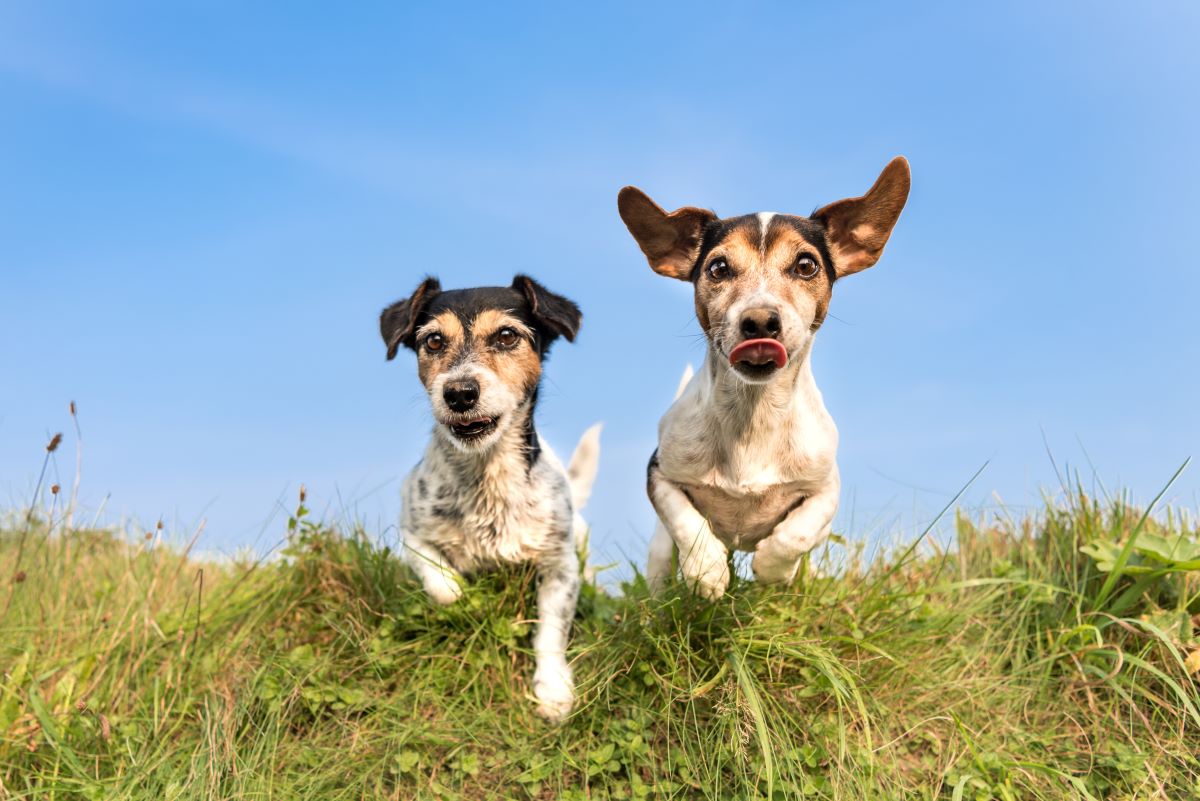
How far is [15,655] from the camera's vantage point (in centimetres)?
616

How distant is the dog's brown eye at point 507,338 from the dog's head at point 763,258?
3.04 ft

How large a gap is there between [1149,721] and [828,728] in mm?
2177

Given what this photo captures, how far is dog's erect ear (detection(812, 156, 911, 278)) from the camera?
202 inches

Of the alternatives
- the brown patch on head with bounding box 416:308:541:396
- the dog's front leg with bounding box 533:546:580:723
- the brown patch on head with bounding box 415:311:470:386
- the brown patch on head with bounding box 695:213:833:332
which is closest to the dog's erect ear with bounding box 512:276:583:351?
the brown patch on head with bounding box 416:308:541:396

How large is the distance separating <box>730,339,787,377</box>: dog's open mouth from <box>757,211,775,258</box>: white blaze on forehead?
62 centimetres

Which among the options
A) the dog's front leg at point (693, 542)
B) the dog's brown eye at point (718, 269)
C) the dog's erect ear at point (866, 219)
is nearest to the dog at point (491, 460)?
the dog's front leg at point (693, 542)

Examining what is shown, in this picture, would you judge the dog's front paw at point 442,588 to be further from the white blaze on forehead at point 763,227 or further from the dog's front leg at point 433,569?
the white blaze on forehead at point 763,227

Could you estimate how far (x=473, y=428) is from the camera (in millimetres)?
5461

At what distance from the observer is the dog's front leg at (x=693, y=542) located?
4.86m

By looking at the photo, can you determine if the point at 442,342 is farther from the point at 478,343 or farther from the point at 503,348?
the point at 503,348

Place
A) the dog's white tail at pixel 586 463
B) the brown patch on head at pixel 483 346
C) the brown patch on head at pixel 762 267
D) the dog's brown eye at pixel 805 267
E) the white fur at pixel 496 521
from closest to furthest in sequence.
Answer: the brown patch on head at pixel 762 267, the dog's brown eye at pixel 805 267, the brown patch on head at pixel 483 346, the white fur at pixel 496 521, the dog's white tail at pixel 586 463

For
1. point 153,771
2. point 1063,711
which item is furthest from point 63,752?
point 1063,711

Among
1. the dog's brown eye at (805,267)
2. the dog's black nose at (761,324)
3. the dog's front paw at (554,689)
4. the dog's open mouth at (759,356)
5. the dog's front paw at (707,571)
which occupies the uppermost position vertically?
the dog's brown eye at (805,267)

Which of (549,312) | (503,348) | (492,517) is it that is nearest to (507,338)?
(503,348)
